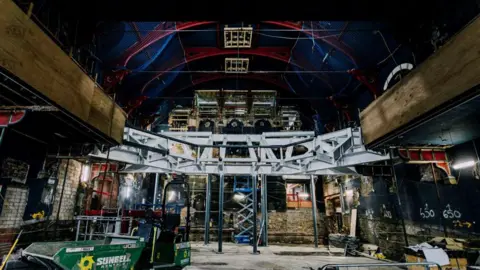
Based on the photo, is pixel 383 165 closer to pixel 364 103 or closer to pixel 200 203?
pixel 364 103

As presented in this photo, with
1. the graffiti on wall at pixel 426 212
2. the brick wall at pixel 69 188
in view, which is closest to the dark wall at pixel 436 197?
the graffiti on wall at pixel 426 212

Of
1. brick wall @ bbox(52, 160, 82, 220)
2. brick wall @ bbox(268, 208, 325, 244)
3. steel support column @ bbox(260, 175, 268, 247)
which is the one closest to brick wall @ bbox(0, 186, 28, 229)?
brick wall @ bbox(52, 160, 82, 220)

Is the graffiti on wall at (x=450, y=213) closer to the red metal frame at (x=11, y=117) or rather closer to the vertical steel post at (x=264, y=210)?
the vertical steel post at (x=264, y=210)

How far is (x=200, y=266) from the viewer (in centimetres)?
728

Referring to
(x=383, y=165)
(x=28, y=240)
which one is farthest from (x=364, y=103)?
(x=28, y=240)

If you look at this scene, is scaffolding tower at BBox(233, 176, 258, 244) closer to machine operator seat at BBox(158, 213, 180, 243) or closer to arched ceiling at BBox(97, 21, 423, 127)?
arched ceiling at BBox(97, 21, 423, 127)

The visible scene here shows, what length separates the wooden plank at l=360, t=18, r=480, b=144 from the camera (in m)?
3.56

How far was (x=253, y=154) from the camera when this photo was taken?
11211 millimetres

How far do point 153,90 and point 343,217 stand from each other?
48.4ft

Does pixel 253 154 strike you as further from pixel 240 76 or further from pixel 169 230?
pixel 240 76

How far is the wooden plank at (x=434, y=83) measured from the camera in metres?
3.56

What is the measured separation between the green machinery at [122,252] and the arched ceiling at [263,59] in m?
6.43

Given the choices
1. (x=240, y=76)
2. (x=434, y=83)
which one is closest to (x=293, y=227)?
(x=240, y=76)

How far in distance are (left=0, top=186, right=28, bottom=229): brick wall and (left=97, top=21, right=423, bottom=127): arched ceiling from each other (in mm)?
5897
